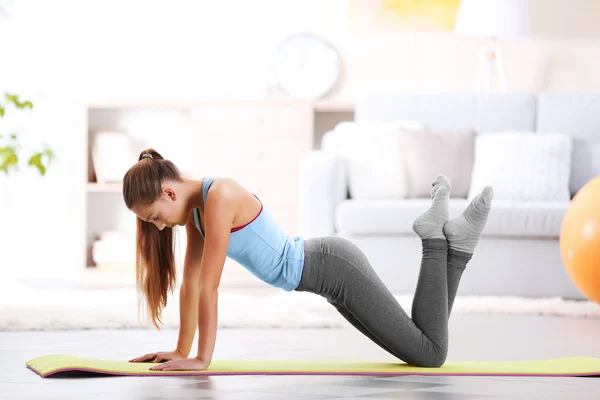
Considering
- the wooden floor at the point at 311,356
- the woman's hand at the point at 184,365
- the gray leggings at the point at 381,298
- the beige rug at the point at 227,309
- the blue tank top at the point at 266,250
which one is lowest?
the beige rug at the point at 227,309

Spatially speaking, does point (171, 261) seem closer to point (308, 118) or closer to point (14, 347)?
point (14, 347)

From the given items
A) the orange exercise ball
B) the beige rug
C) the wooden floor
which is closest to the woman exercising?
the wooden floor

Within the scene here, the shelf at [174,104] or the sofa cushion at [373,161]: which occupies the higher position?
the shelf at [174,104]

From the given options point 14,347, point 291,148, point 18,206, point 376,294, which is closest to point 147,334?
point 14,347

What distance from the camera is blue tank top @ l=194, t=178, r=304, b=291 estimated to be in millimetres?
2244

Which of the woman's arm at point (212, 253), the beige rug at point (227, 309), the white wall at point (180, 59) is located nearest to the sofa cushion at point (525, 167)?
the beige rug at point (227, 309)

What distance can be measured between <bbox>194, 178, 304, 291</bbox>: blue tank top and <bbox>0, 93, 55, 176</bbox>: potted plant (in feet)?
9.77

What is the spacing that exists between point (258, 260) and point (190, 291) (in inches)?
8.1

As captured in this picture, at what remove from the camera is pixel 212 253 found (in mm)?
2135

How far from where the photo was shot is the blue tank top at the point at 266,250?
2.24m

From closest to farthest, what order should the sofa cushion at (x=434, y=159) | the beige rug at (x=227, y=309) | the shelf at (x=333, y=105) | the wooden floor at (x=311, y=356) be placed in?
the wooden floor at (x=311, y=356) → the beige rug at (x=227, y=309) → the sofa cushion at (x=434, y=159) → the shelf at (x=333, y=105)

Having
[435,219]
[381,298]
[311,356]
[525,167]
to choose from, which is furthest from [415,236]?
[381,298]

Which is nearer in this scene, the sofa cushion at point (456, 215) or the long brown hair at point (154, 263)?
the long brown hair at point (154, 263)

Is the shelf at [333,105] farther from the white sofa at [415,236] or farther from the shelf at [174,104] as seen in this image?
the white sofa at [415,236]
